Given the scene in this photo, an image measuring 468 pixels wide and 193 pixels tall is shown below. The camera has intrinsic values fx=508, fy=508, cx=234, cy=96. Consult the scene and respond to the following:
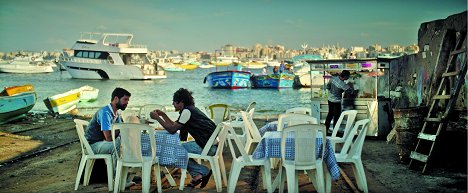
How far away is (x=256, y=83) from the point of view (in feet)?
176

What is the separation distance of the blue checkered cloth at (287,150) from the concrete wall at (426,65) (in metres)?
3.33

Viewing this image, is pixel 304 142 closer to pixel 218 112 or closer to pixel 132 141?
pixel 132 141

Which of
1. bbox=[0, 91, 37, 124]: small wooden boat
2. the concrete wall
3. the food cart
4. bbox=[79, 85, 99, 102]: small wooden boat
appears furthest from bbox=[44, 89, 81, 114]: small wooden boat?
the concrete wall

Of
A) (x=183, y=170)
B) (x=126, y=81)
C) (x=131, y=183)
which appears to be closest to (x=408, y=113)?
(x=183, y=170)

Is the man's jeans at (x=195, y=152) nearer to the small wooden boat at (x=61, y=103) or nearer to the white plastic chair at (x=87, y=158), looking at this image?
the white plastic chair at (x=87, y=158)

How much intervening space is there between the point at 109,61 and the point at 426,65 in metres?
59.3

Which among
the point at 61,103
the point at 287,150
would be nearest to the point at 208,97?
the point at 61,103

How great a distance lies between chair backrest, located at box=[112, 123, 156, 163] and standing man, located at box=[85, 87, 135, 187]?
0.21 meters

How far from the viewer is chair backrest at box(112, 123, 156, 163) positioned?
5.83 meters

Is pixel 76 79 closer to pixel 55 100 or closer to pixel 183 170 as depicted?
pixel 55 100

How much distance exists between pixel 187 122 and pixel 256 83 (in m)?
47.5

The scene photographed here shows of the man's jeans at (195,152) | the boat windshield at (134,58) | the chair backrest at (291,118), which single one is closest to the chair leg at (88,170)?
the man's jeans at (195,152)

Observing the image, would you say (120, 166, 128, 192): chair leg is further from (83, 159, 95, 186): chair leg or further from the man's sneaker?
(83, 159, 95, 186): chair leg

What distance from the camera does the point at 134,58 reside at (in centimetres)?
7081
